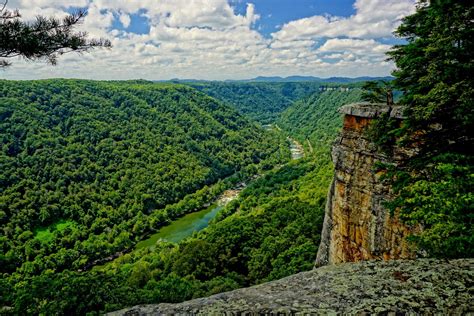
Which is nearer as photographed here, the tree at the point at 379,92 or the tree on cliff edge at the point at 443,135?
the tree on cliff edge at the point at 443,135

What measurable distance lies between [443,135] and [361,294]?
7.17 metres

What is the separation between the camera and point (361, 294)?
5398mm

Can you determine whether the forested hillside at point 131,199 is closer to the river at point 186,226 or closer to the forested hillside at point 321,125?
the river at point 186,226

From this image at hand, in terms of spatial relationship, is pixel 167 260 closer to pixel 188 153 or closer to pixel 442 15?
pixel 442 15

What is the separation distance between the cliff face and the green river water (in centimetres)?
4576

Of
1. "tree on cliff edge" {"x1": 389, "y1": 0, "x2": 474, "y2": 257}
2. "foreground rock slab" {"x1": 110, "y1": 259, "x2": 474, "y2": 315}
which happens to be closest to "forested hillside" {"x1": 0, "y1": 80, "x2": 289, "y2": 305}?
"foreground rock slab" {"x1": 110, "y1": 259, "x2": 474, "y2": 315}

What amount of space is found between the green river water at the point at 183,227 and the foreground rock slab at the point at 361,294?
53.9 metres

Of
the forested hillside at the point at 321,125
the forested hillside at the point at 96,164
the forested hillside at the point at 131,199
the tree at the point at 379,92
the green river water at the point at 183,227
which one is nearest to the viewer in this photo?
the tree at the point at 379,92

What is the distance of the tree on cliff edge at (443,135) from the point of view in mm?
7355

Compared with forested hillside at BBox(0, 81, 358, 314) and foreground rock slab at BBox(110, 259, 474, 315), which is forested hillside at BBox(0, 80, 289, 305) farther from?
foreground rock slab at BBox(110, 259, 474, 315)

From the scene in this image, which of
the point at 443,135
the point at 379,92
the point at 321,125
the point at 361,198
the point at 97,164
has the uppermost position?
the point at 379,92

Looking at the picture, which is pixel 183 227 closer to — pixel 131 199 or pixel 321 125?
pixel 131 199

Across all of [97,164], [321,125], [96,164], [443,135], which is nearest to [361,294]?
[443,135]

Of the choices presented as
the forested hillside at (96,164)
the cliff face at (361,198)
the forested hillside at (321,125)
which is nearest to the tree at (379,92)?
the cliff face at (361,198)
